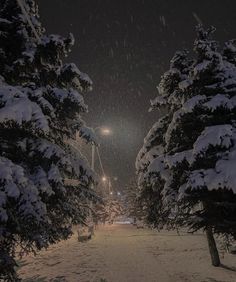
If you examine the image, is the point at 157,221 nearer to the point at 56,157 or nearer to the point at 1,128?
the point at 56,157

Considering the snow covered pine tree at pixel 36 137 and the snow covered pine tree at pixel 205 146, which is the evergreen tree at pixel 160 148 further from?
the snow covered pine tree at pixel 36 137

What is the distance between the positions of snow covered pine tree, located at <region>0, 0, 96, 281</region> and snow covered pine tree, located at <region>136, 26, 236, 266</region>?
8.82 feet

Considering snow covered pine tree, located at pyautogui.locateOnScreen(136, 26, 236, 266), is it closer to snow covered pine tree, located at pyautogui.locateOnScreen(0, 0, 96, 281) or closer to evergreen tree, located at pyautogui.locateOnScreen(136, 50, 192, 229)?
evergreen tree, located at pyautogui.locateOnScreen(136, 50, 192, 229)

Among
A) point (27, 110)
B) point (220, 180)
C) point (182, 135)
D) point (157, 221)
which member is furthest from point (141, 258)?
point (27, 110)

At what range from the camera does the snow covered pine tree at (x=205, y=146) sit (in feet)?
27.6

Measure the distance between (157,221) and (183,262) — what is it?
7.57ft

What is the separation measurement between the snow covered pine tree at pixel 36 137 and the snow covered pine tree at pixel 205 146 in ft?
8.82

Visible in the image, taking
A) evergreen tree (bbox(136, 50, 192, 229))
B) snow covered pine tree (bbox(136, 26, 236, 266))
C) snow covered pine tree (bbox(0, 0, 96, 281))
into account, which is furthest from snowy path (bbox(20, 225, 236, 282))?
snow covered pine tree (bbox(0, 0, 96, 281))

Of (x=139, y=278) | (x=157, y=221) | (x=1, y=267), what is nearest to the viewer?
(x=1, y=267)

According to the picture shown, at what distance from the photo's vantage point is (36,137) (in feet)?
25.3

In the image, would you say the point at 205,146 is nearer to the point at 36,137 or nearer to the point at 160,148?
the point at 36,137

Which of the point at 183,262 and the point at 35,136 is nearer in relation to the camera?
the point at 35,136

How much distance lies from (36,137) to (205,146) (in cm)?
393

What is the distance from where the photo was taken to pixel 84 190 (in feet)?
27.8
